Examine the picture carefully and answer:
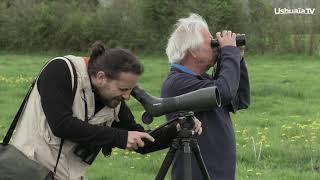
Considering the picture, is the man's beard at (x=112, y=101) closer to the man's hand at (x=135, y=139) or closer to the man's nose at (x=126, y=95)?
the man's nose at (x=126, y=95)

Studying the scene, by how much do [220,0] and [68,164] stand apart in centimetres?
2581

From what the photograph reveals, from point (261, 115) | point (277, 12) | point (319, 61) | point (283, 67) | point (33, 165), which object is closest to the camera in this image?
point (33, 165)

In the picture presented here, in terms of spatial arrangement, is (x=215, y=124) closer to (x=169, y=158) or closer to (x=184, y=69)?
(x=184, y=69)

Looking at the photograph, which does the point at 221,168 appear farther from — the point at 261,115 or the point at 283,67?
the point at 283,67

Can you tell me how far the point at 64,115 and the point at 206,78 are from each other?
980 millimetres

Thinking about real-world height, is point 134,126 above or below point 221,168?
above

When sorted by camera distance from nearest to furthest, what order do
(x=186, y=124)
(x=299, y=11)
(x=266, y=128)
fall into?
(x=186, y=124) → (x=266, y=128) → (x=299, y=11)

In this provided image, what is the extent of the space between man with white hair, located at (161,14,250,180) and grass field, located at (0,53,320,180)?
295cm

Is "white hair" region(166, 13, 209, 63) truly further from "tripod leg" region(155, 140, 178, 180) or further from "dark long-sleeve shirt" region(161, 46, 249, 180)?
"tripod leg" region(155, 140, 178, 180)

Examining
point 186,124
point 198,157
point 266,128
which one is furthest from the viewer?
point 266,128

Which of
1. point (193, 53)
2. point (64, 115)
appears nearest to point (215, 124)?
point (193, 53)

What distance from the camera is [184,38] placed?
134 inches

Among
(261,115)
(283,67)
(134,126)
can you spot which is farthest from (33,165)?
(283,67)

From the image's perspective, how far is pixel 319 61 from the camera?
23.1 meters
